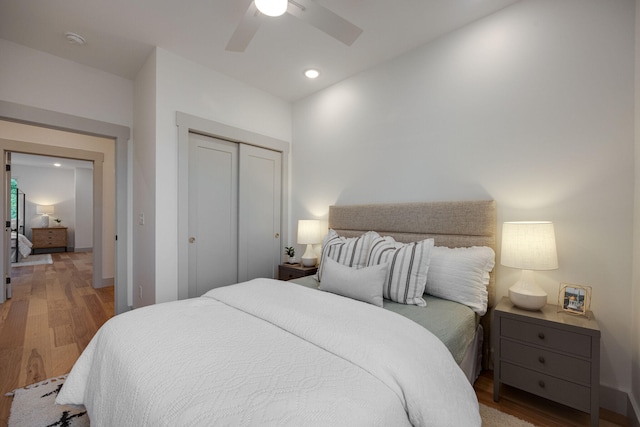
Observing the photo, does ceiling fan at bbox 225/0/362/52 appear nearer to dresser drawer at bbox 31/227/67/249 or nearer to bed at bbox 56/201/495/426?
bed at bbox 56/201/495/426

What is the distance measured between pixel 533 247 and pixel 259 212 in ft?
8.79

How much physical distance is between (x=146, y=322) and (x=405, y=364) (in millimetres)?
1202

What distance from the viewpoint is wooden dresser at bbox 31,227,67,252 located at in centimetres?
796

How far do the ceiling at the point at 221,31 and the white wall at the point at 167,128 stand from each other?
14 cm

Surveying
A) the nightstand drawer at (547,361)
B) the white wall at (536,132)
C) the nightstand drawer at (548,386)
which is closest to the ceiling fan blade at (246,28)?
the white wall at (536,132)

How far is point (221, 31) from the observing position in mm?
2355

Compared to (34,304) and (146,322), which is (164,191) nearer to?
(146,322)

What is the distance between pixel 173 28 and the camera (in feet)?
7.61

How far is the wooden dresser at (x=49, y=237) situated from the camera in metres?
7.96

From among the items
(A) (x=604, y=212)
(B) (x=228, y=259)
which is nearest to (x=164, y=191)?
(B) (x=228, y=259)

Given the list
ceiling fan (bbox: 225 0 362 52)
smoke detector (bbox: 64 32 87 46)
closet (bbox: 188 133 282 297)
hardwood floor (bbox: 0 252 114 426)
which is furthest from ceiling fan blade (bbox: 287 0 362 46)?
hardwood floor (bbox: 0 252 114 426)

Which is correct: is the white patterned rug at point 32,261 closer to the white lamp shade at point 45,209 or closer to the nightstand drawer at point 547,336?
the white lamp shade at point 45,209

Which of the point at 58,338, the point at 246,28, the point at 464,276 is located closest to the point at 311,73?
the point at 246,28

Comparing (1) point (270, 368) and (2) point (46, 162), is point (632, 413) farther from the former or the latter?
(2) point (46, 162)
